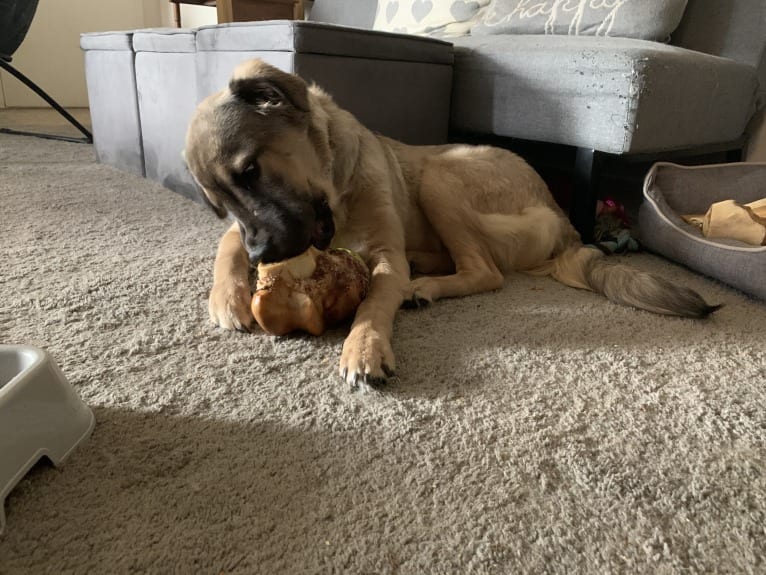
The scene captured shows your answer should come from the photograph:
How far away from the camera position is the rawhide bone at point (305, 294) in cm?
127

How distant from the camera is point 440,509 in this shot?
0.81m

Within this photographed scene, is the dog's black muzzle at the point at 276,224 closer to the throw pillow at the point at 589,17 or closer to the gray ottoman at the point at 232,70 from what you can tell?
the gray ottoman at the point at 232,70

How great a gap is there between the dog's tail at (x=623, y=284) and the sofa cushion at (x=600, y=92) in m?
0.46

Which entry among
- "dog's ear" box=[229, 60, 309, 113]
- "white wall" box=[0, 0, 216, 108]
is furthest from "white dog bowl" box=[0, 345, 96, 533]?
"white wall" box=[0, 0, 216, 108]

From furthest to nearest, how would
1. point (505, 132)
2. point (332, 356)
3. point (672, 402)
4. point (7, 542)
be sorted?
point (505, 132), point (332, 356), point (672, 402), point (7, 542)

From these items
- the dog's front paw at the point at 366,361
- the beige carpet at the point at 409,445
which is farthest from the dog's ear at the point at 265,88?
the dog's front paw at the point at 366,361

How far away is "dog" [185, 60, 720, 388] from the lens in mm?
1365

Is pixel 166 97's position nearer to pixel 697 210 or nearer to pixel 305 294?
pixel 305 294

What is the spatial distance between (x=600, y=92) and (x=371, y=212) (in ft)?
3.04

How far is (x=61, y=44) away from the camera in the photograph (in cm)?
637

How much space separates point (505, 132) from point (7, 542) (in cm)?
211

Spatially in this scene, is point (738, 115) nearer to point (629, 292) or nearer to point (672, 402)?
point (629, 292)

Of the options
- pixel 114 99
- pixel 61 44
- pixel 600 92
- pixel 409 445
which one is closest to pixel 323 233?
pixel 409 445

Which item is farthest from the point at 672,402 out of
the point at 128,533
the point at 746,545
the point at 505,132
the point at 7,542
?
the point at 505,132
